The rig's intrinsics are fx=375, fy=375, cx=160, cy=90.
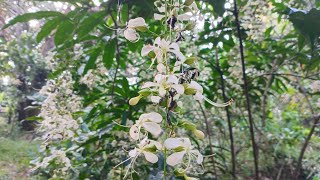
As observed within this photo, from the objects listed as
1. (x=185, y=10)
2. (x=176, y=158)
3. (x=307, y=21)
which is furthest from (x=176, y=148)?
(x=307, y=21)

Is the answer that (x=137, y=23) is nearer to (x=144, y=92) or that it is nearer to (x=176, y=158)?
(x=144, y=92)

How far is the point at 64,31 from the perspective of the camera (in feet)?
3.73

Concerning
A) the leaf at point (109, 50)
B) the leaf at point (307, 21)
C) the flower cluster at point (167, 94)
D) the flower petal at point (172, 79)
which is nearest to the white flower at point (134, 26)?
the flower cluster at point (167, 94)

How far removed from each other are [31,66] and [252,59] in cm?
414

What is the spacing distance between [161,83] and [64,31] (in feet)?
2.30

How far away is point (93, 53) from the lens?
1.29 metres

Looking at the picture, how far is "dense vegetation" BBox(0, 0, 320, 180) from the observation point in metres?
0.55

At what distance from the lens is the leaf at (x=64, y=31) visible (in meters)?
1.13

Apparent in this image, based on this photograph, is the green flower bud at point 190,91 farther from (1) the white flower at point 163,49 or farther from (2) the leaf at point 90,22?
(2) the leaf at point 90,22

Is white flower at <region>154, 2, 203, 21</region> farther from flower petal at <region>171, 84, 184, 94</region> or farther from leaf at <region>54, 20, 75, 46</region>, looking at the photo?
leaf at <region>54, 20, 75, 46</region>

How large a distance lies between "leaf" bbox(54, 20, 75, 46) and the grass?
71.4 inches

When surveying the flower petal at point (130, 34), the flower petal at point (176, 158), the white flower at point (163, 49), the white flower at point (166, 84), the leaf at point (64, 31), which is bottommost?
the flower petal at point (176, 158)

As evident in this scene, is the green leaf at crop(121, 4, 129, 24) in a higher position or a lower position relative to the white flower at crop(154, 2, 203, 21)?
higher

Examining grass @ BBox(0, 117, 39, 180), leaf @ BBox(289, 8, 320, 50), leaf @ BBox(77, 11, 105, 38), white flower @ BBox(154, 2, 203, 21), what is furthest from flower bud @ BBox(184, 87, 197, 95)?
grass @ BBox(0, 117, 39, 180)
